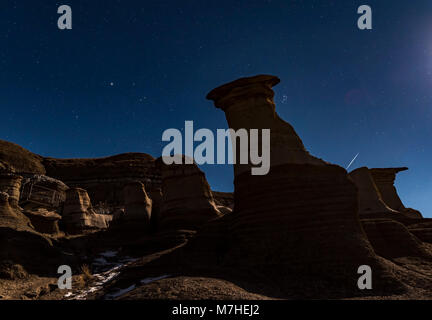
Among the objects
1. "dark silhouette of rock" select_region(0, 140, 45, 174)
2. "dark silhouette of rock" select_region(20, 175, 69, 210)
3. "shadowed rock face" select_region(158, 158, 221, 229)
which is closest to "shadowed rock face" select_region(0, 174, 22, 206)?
"dark silhouette of rock" select_region(20, 175, 69, 210)

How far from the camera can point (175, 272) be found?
26.2 feet

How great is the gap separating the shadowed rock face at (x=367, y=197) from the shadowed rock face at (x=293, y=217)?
10.5m

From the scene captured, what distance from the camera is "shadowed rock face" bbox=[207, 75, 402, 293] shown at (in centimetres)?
807

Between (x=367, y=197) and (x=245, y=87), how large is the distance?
12.2 m

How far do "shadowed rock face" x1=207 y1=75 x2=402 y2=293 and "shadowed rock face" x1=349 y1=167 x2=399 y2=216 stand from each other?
1050cm

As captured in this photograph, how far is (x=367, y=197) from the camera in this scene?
19.0 m

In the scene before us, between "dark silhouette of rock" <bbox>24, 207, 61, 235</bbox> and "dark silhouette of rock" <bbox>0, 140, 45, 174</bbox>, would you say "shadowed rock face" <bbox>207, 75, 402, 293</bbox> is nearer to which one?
"dark silhouette of rock" <bbox>24, 207, 61, 235</bbox>

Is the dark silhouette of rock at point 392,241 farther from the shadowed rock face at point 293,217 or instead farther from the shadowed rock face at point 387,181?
the shadowed rock face at point 387,181

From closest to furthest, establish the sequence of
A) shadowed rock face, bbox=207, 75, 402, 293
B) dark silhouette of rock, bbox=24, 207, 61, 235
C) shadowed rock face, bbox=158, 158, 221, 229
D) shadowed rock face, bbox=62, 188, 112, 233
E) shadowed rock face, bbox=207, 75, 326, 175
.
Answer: shadowed rock face, bbox=207, 75, 402, 293 → shadowed rock face, bbox=207, 75, 326, 175 → shadowed rock face, bbox=158, 158, 221, 229 → dark silhouette of rock, bbox=24, 207, 61, 235 → shadowed rock face, bbox=62, 188, 112, 233

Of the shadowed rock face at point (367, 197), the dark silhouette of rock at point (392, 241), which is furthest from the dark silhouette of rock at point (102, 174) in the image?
the dark silhouette of rock at point (392, 241)

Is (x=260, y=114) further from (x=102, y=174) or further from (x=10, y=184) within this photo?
(x=102, y=174)

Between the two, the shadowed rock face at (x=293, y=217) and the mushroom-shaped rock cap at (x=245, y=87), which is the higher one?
the mushroom-shaped rock cap at (x=245, y=87)

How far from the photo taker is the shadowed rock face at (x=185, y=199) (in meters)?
15.4
